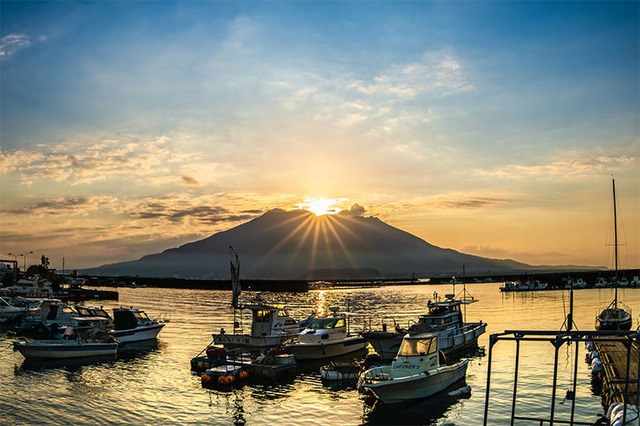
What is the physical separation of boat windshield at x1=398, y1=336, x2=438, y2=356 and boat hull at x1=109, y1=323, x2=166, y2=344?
91.5ft

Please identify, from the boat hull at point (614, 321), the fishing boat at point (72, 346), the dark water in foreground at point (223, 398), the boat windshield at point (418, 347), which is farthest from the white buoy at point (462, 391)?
the boat hull at point (614, 321)

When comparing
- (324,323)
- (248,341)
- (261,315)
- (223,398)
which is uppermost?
(261,315)

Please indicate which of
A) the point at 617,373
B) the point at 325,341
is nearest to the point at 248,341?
the point at 325,341

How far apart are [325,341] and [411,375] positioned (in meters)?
13.0

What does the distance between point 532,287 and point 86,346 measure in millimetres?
133771

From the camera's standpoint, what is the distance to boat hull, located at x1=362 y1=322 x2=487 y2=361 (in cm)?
3753

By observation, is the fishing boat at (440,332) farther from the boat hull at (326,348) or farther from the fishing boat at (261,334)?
the fishing boat at (261,334)

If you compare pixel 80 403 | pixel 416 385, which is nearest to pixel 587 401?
pixel 416 385

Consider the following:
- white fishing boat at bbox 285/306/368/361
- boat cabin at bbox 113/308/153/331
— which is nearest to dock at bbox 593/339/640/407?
white fishing boat at bbox 285/306/368/361

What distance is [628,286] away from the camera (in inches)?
6176

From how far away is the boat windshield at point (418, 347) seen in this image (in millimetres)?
27906

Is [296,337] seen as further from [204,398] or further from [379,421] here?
[379,421]

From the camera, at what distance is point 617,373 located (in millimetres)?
27781

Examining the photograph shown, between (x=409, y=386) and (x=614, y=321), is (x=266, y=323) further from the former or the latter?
(x=614, y=321)
